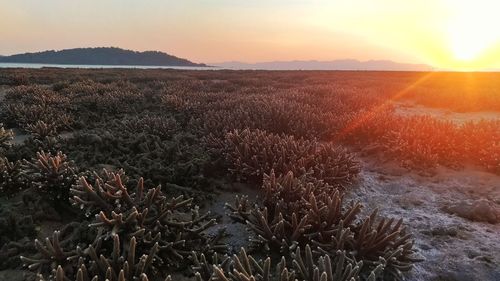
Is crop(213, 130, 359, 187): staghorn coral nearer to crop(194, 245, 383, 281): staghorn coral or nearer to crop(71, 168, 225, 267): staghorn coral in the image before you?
crop(71, 168, 225, 267): staghorn coral

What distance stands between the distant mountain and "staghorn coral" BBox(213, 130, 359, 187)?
545 feet

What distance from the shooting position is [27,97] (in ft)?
45.2

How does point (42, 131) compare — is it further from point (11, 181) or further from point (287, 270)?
point (287, 270)

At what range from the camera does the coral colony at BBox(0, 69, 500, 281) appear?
381 centimetres

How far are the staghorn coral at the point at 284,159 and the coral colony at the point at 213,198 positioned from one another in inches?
1.0

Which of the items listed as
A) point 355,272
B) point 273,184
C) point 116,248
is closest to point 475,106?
point 273,184

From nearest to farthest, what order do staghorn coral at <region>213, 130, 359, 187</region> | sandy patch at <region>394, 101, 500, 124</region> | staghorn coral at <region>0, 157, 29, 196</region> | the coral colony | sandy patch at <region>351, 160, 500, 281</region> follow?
1. the coral colony
2. sandy patch at <region>351, 160, 500, 281</region>
3. staghorn coral at <region>0, 157, 29, 196</region>
4. staghorn coral at <region>213, 130, 359, 187</region>
5. sandy patch at <region>394, 101, 500, 124</region>

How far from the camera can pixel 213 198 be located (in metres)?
5.78

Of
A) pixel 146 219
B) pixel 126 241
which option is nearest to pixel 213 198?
pixel 146 219

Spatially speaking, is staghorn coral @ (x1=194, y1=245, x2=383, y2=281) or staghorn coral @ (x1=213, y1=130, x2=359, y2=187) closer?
staghorn coral @ (x1=194, y1=245, x2=383, y2=281)

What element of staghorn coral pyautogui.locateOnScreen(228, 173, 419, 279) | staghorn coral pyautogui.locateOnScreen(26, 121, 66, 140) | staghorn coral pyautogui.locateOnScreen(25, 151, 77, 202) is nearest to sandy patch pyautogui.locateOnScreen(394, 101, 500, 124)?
staghorn coral pyautogui.locateOnScreen(228, 173, 419, 279)

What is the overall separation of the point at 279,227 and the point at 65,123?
25.8 feet

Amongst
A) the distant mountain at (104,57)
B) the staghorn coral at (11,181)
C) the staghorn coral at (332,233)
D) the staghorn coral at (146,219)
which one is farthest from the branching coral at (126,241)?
the distant mountain at (104,57)

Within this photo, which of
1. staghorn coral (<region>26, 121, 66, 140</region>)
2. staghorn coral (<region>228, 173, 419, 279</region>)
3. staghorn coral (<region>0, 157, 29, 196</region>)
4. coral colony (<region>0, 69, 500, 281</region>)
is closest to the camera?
coral colony (<region>0, 69, 500, 281</region>)
